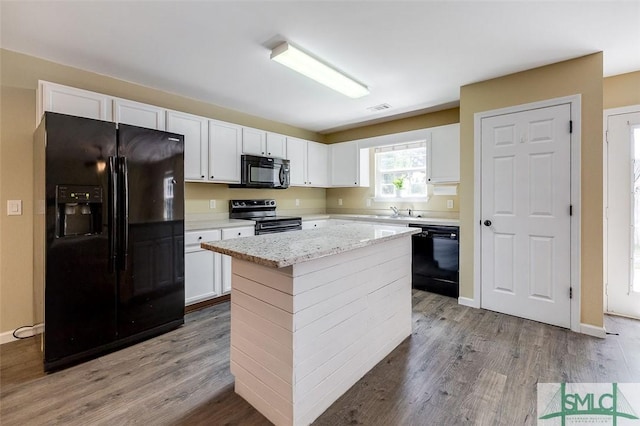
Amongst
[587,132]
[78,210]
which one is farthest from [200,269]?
[587,132]

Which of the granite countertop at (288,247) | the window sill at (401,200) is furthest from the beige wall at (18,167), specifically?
the window sill at (401,200)

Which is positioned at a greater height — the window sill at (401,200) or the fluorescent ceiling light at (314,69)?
the fluorescent ceiling light at (314,69)

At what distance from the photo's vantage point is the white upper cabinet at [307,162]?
15.2 ft

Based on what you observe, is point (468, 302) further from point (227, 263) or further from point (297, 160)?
point (297, 160)

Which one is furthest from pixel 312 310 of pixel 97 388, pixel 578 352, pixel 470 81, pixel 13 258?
pixel 470 81

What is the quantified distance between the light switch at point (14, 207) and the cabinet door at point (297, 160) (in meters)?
3.04

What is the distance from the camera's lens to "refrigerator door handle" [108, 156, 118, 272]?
2.29 metres

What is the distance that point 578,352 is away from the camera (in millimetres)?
2281

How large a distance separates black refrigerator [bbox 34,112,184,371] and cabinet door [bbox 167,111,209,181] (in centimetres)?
64

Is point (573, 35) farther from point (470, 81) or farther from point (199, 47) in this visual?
point (199, 47)

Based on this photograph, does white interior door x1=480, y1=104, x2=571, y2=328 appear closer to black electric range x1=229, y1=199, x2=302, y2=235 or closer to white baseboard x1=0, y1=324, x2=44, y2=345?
black electric range x1=229, y1=199, x2=302, y2=235

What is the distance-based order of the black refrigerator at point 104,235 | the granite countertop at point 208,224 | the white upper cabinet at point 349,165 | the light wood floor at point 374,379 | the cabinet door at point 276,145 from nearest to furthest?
the light wood floor at point 374,379 < the black refrigerator at point 104,235 < the granite countertop at point 208,224 < the cabinet door at point 276,145 < the white upper cabinet at point 349,165

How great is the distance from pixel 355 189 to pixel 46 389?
14.7ft

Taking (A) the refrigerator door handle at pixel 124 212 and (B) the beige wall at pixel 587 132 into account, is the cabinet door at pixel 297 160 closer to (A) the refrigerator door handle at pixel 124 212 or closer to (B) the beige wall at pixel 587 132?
(A) the refrigerator door handle at pixel 124 212
